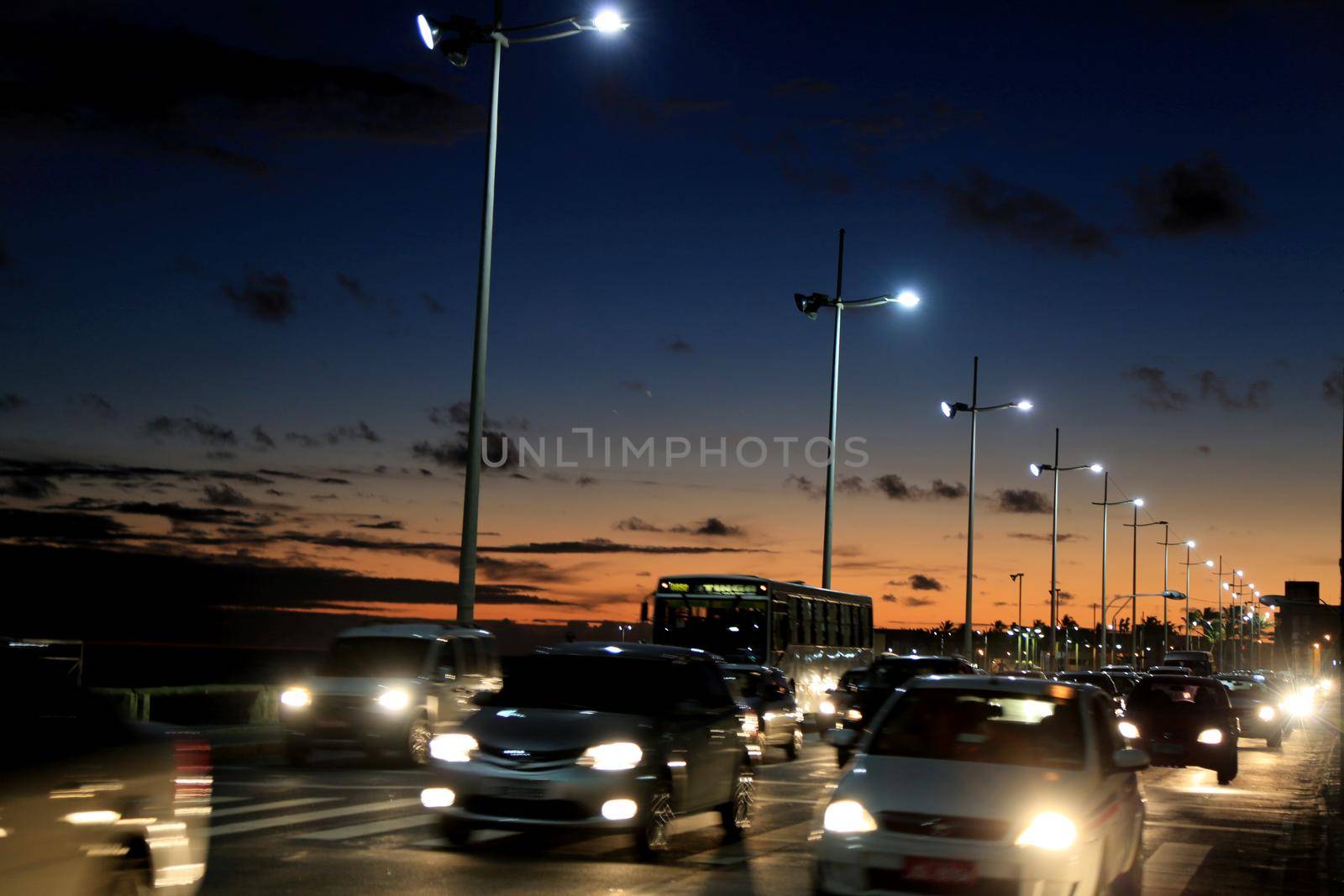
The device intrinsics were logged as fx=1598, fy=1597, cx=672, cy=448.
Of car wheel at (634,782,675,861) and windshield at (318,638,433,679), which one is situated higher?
windshield at (318,638,433,679)

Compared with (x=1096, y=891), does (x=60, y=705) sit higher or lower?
higher

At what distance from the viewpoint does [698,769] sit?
14078mm

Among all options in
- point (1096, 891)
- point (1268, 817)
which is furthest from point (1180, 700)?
point (1096, 891)

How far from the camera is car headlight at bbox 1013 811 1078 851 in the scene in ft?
29.4

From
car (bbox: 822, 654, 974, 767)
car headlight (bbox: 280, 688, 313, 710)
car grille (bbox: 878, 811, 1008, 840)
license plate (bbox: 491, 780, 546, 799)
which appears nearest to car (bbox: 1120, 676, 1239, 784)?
car (bbox: 822, 654, 974, 767)

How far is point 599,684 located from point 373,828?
Answer: 250 centimetres

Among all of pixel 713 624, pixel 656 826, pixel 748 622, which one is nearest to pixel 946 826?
pixel 656 826

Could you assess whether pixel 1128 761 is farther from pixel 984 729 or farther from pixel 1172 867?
pixel 1172 867

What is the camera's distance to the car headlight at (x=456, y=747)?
42.8 feet

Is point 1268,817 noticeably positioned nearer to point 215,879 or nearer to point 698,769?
point 698,769

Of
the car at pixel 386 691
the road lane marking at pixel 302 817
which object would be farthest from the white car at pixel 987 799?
the car at pixel 386 691

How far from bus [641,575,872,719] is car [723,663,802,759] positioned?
188 inches

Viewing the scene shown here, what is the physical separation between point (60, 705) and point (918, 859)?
15.2ft

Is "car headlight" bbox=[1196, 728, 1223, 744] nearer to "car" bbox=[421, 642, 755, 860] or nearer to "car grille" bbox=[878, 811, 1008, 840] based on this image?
"car" bbox=[421, 642, 755, 860]
